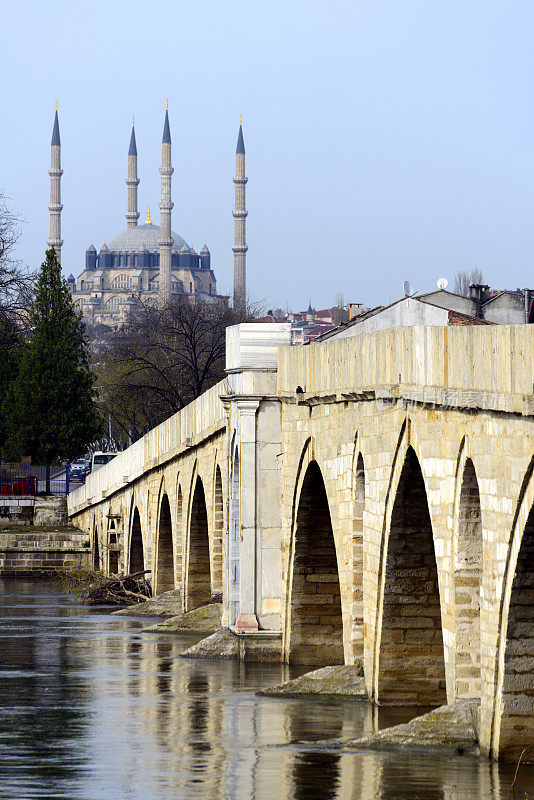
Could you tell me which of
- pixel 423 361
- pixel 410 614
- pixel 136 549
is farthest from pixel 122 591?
pixel 423 361

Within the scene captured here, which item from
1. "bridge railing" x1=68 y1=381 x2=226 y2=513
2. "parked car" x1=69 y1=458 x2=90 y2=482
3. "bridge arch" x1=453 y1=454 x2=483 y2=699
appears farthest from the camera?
"parked car" x1=69 y1=458 x2=90 y2=482

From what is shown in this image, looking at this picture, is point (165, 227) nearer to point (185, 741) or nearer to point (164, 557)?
point (164, 557)

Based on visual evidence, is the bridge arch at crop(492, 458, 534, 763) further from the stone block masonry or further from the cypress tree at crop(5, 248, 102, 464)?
the cypress tree at crop(5, 248, 102, 464)

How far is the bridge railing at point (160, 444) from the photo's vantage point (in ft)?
82.8

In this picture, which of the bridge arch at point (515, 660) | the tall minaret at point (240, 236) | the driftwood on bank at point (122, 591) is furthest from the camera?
the tall minaret at point (240, 236)

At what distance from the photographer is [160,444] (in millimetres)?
33062

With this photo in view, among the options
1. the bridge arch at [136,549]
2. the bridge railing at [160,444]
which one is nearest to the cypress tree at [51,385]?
the bridge railing at [160,444]

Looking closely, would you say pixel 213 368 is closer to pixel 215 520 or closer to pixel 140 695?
pixel 215 520

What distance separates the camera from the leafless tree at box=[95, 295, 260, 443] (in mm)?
53594

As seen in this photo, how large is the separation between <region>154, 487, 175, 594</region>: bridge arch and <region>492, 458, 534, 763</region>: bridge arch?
22.7 meters

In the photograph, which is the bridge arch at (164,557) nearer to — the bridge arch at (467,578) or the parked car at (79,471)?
the bridge arch at (467,578)

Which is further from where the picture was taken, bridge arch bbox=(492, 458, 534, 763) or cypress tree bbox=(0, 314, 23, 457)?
cypress tree bbox=(0, 314, 23, 457)

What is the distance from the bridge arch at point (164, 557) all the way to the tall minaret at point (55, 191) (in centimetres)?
12980

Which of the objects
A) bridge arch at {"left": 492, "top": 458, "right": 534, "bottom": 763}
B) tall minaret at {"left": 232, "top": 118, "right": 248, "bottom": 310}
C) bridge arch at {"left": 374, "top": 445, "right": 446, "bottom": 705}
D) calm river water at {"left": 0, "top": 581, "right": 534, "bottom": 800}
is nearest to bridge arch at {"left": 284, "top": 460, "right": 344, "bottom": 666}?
calm river water at {"left": 0, "top": 581, "right": 534, "bottom": 800}
